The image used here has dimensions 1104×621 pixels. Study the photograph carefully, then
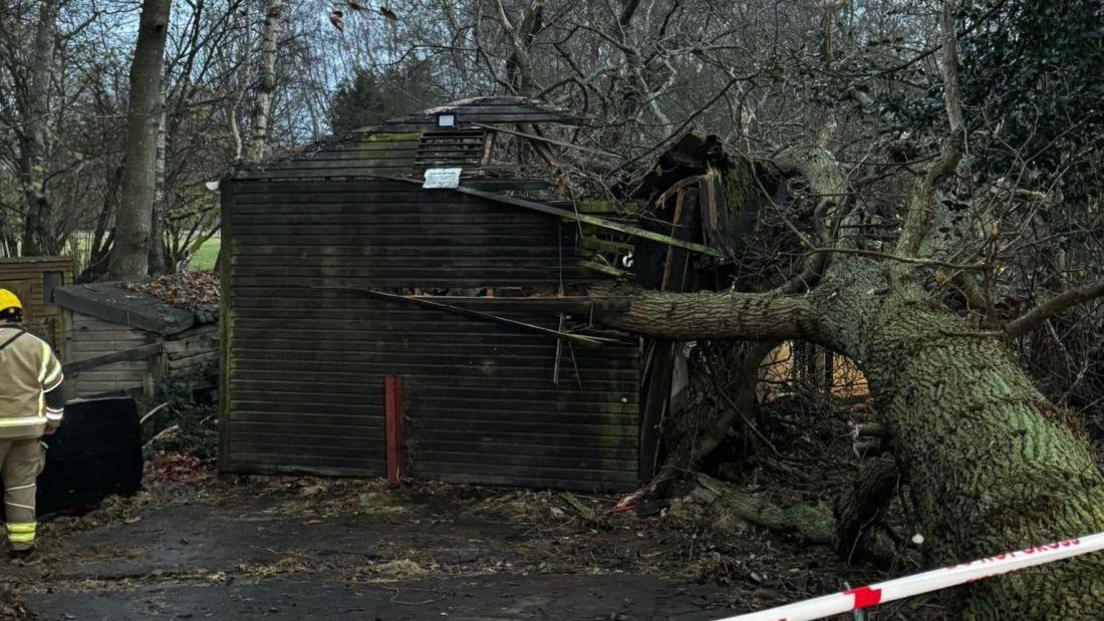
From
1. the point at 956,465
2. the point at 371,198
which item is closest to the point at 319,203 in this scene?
the point at 371,198

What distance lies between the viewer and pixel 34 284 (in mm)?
15227

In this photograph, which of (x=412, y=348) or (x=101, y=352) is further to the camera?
(x=101, y=352)

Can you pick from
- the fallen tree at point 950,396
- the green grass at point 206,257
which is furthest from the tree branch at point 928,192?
the green grass at point 206,257

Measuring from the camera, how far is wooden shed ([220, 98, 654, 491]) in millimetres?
9211

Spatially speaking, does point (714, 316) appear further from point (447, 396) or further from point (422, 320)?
point (422, 320)

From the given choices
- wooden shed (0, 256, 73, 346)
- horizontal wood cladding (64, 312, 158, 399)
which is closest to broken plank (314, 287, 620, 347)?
horizontal wood cladding (64, 312, 158, 399)

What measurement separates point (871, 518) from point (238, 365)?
6342 millimetres

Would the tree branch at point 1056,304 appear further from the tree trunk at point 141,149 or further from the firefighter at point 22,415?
the tree trunk at point 141,149

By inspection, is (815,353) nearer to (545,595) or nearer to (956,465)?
(545,595)

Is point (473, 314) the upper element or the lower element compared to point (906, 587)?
upper

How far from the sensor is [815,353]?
32.1 ft

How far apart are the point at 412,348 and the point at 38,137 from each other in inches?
488

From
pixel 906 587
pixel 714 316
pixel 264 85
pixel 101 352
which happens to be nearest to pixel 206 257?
pixel 264 85

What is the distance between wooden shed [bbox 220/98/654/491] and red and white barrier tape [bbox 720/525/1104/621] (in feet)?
18.9
